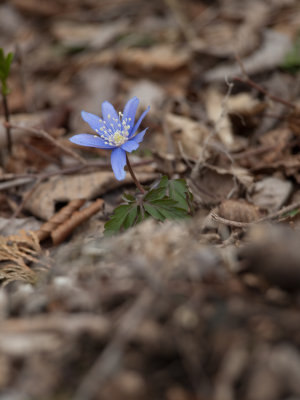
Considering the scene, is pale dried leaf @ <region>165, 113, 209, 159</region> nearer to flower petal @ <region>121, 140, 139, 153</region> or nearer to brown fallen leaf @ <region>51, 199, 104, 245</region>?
brown fallen leaf @ <region>51, 199, 104, 245</region>

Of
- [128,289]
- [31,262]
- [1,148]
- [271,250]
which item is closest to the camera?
[271,250]

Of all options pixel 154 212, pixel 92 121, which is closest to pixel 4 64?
pixel 92 121

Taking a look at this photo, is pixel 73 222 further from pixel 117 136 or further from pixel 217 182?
pixel 217 182

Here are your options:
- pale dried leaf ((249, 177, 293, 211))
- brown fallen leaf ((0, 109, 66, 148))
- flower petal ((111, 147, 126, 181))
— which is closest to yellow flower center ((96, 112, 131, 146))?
flower petal ((111, 147, 126, 181))

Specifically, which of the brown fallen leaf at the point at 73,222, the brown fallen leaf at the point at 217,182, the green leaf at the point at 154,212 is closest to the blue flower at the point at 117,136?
the green leaf at the point at 154,212

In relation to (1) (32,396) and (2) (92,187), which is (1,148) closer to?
(2) (92,187)

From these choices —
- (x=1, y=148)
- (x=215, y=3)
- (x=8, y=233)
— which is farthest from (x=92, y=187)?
(x=215, y=3)

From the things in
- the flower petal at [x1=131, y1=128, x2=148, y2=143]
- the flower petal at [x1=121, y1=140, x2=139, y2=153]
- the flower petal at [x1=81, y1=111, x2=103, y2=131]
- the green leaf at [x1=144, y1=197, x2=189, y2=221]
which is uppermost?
the flower petal at [x1=81, y1=111, x2=103, y2=131]

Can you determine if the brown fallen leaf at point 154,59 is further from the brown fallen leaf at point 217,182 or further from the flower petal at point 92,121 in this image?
the flower petal at point 92,121
